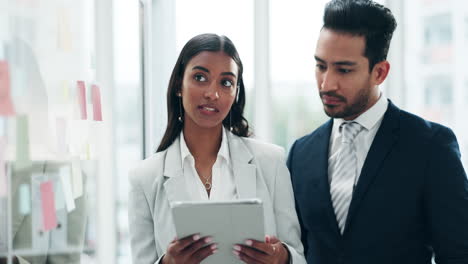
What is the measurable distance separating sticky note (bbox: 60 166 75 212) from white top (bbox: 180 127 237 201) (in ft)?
1.09

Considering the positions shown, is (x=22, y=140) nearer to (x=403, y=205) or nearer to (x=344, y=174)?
(x=344, y=174)

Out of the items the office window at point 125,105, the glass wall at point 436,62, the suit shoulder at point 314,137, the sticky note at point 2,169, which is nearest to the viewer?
the sticky note at point 2,169

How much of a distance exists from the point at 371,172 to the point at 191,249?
609 mm

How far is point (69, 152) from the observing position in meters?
1.45

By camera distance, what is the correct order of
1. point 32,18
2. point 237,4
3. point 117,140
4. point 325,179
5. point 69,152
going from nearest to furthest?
point 32,18
point 69,152
point 325,179
point 117,140
point 237,4

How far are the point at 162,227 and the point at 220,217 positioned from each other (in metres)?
0.32

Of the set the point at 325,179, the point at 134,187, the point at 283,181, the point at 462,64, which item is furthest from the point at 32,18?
the point at 462,64

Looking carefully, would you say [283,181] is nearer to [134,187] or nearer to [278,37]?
[134,187]

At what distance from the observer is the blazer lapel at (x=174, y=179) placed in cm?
147

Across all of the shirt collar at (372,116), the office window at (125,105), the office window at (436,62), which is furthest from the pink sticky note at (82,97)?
the office window at (436,62)

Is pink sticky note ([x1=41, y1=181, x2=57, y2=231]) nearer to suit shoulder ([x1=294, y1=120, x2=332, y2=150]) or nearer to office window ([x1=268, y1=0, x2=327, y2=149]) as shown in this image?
suit shoulder ([x1=294, y1=120, x2=332, y2=150])

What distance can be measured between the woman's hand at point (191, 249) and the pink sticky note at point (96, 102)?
1.96 feet

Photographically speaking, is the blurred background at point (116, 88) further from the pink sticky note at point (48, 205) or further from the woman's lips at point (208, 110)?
the woman's lips at point (208, 110)

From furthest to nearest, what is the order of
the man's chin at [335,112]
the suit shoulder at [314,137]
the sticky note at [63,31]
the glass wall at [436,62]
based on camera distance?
the glass wall at [436,62], the suit shoulder at [314,137], the man's chin at [335,112], the sticky note at [63,31]
